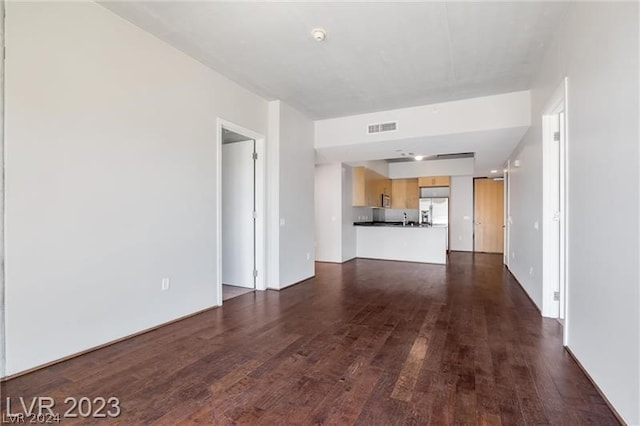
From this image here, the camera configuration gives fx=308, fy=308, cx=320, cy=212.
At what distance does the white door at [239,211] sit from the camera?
15.5 ft

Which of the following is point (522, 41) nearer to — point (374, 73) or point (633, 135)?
point (374, 73)

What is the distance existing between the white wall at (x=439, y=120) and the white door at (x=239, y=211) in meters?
1.55

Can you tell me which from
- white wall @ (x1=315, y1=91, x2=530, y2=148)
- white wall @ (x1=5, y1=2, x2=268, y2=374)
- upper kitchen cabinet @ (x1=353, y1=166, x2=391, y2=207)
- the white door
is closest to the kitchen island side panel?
upper kitchen cabinet @ (x1=353, y1=166, x2=391, y2=207)

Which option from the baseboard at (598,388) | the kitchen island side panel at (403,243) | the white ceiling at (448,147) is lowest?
the baseboard at (598,388)

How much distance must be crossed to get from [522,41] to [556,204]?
68.3 inches

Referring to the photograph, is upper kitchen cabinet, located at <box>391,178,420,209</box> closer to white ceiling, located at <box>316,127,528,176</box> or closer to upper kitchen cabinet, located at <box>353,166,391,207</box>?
upper kitchen cabinet, located at <box>353,166,391,207</box>

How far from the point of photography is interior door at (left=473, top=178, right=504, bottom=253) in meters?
9.05

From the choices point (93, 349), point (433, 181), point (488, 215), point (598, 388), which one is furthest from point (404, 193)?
point (93, 349)

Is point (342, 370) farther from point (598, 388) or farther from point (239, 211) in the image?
point (239, 211)

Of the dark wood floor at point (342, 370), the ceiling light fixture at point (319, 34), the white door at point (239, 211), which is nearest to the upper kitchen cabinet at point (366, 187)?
the white door at point (239, 211)

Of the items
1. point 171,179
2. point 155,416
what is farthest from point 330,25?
point 155,416

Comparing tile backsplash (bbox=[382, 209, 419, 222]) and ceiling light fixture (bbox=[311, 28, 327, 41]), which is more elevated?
ceiling light fixture (bbox=[311, 28, 327, 41])

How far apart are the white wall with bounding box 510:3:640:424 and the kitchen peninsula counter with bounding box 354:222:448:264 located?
15.1 ft

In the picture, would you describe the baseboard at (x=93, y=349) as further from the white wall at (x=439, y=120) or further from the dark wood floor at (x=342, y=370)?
the white wall at (x=439, y=120)
